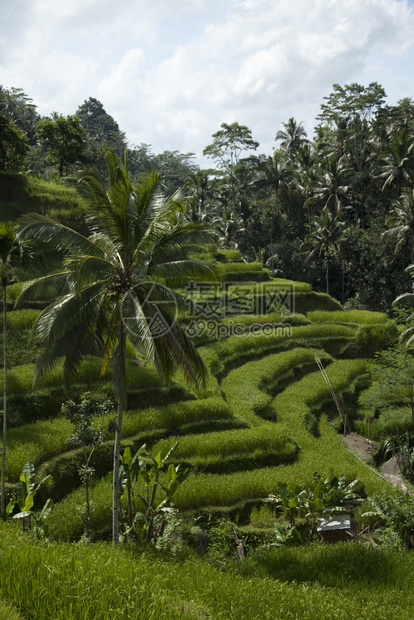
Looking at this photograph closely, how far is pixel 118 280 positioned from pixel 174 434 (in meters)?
5.57

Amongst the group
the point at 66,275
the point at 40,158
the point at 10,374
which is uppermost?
the point at 40,158

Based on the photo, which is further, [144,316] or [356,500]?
[356,500]

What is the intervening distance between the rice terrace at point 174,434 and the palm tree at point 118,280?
3cm

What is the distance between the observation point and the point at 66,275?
827 cm

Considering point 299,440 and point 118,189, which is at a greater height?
point 118,189

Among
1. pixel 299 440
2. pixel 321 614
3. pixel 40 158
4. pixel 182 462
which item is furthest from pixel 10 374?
pixel 40 158

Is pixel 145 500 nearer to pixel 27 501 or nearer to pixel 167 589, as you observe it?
pixel 27 501

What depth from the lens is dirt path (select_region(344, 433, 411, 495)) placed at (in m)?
14.3

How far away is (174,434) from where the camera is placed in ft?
40.7

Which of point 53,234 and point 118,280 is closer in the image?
point 53,234

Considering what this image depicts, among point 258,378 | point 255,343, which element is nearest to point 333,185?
point 255,343

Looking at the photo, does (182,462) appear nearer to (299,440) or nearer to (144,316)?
(299,440)

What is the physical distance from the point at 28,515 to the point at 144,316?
3.79 meters

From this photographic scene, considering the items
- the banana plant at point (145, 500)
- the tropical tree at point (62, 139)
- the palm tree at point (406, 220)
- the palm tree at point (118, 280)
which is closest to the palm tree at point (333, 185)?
the palm tree at point (406, 220)
